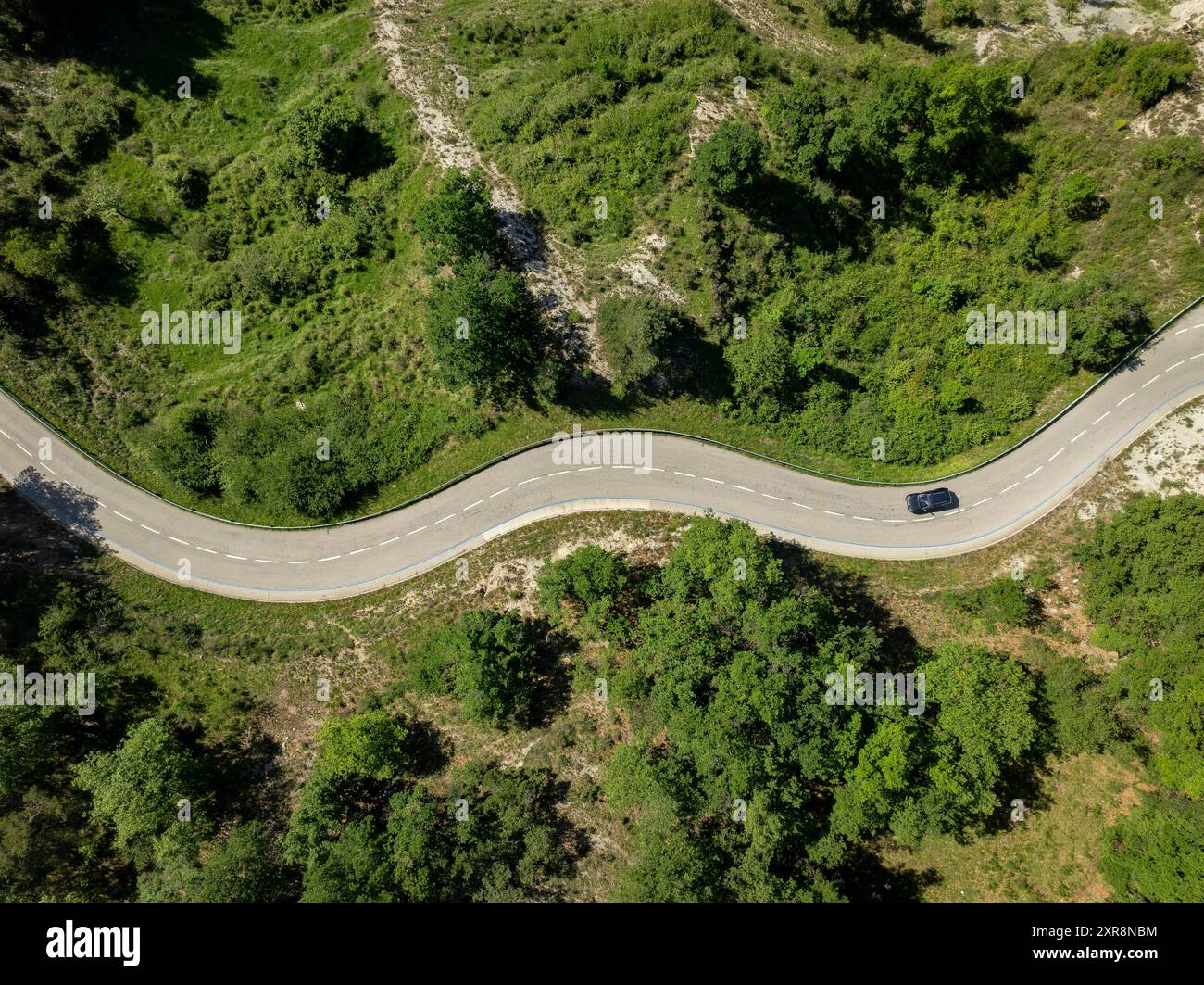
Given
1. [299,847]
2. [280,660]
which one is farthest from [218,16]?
[299,847]

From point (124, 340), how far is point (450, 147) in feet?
115

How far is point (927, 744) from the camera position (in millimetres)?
45219

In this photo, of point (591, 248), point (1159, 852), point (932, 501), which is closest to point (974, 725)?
point (1159, 852)

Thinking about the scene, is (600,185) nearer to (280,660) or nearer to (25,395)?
(280,660)

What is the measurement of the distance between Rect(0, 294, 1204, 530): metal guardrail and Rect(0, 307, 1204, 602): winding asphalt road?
0.39 meters

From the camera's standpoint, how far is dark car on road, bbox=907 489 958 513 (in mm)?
53875

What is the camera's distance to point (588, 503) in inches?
2152

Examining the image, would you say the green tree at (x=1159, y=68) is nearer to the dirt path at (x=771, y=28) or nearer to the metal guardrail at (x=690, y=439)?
the metal guardrail at (x=690, y=439)

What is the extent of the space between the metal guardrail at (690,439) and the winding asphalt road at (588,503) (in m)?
0.39

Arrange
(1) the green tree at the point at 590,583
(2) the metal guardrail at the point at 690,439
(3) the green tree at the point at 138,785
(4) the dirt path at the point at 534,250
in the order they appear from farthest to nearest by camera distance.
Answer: (2) the metal guardrail at the point at 690,439 → (4) the dirt path at the point at 534,250 → (1) the green tree at the point at 590,583 → (3) the green tree at the point at 138,785

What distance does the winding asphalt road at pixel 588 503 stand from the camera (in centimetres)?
5275

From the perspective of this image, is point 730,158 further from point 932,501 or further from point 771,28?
point 932,501

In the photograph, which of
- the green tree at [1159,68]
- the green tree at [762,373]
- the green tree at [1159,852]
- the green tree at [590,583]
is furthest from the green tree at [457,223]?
the green tree at [1159,852]

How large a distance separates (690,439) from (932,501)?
894 inches
